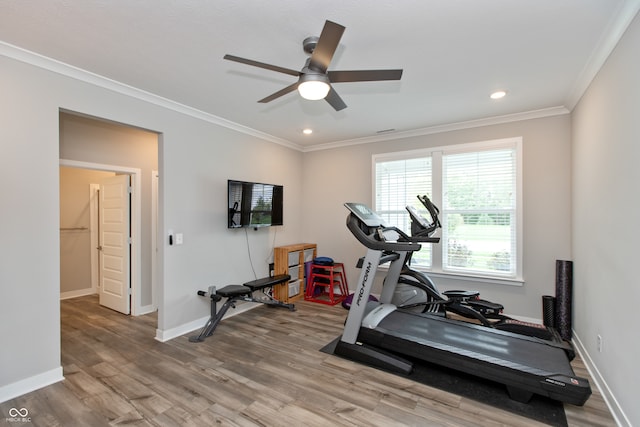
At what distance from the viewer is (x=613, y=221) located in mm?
2127

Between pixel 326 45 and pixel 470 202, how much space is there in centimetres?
323

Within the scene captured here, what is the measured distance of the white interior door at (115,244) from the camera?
165 inches

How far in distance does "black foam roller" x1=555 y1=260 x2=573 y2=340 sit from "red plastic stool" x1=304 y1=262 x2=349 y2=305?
109 inches

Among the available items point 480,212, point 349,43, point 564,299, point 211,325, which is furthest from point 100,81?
point 564,299

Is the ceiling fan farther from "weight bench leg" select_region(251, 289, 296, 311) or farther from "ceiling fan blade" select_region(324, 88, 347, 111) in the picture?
"weight bench leg" select_region(251, 289, 296, 311)

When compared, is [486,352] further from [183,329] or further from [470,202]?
[183,329]

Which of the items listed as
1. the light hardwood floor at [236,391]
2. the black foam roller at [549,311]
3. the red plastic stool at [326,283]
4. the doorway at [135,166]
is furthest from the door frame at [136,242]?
the black foam roller at [549,311]

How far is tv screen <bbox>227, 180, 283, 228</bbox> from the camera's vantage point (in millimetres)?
3936

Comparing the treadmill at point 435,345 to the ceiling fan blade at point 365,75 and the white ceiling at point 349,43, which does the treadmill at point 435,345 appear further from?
the white ceiling at point 349,43

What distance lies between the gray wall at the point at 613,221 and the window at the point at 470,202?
0.81 metres

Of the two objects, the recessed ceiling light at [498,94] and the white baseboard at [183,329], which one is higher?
the recessed ceiling light at [498,94]

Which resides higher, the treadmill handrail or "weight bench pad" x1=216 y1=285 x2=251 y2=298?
the treadmill handrail

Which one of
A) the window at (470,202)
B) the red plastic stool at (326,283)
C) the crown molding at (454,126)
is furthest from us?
the red plastic stool at (326,283)

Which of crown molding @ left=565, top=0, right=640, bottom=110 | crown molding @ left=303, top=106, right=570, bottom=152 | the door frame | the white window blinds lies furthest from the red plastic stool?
crown molding @ left=565, top=0, right=640, bottom=110
